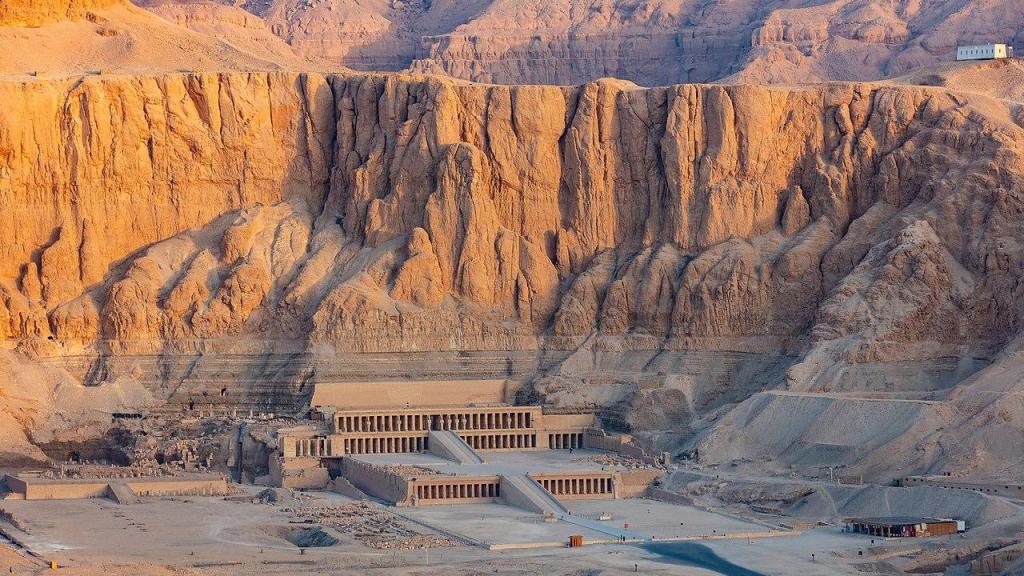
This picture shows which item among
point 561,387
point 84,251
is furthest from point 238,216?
point 561,387

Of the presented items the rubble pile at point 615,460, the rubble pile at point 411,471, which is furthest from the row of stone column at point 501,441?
the rubble pile at point 411,471

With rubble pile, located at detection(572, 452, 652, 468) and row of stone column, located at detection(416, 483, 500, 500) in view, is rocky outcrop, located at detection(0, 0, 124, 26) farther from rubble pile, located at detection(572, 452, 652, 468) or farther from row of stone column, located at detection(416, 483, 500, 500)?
row of stone column, located at detection(416, 483, 500, 500)

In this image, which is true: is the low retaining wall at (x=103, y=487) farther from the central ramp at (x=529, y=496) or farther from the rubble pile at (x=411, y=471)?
the central ramp at (x=529, y=496)

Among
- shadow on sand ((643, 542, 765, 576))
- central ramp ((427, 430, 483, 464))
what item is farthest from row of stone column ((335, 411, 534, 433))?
shadow on sand ((643, 542, 765, 576))

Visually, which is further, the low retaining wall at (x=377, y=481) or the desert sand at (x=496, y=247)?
the desert sand at (x=496, y=247)

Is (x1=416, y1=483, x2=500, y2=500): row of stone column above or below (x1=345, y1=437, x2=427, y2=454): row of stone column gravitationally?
below
